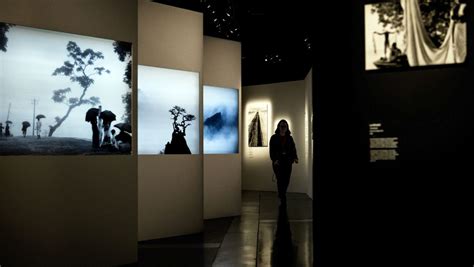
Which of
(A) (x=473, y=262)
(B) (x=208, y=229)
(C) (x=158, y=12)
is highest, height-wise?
(C) (x=158, y=12)

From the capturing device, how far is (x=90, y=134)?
6227 mm

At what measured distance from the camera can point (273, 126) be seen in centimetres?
1759

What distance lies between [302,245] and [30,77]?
14.9 feet

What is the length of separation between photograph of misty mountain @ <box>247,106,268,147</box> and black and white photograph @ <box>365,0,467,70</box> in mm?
13752

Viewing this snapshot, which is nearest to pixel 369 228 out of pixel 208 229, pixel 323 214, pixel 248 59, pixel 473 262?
pixel 323 214

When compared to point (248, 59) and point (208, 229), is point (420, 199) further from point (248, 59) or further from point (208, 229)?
point (248, 59)

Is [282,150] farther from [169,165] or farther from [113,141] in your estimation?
[113,141]

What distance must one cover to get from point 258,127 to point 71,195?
40.4 feet

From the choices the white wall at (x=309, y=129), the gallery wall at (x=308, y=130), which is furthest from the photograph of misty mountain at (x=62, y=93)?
the gallery wall at (x=308, y=130)

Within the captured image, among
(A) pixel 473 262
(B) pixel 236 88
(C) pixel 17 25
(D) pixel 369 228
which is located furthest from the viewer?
(B) pixel 236 88

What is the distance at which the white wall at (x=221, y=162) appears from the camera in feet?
35.9

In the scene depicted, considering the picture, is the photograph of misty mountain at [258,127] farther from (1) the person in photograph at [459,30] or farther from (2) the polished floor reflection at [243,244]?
(1) the person in photograph at [459,30]

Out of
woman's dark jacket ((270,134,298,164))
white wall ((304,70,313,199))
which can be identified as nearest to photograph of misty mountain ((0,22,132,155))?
woman's dark jacket ((270,134,298,164))

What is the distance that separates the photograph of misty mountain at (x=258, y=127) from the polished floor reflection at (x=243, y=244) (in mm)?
6508
